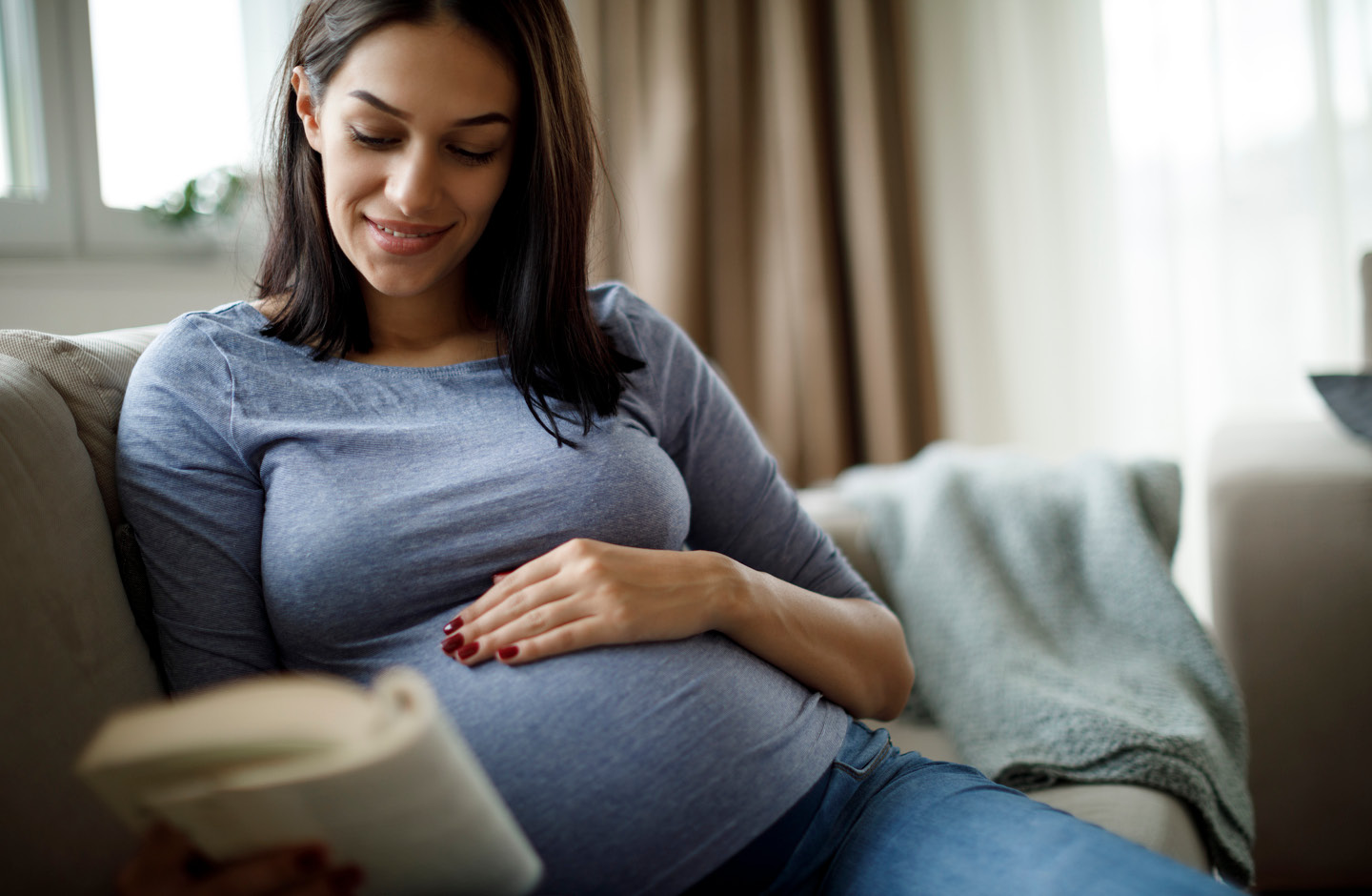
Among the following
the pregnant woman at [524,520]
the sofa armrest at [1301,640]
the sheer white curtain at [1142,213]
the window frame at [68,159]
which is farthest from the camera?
the sheer white curtain at [1142,213]

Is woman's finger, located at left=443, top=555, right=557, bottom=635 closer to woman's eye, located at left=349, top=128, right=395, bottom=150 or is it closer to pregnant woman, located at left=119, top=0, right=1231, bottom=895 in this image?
pregnant woman, located at left=119, top=0, right=1231, bottom=895

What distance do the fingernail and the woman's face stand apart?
581 mm

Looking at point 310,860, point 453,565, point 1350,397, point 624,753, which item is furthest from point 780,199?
point 310,860

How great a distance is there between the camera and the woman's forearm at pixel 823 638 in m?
0.91

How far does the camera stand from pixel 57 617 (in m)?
0.75

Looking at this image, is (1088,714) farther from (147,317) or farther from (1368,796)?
(147,317)

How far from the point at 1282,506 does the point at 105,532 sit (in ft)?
4.63

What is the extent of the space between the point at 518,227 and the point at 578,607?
47cm

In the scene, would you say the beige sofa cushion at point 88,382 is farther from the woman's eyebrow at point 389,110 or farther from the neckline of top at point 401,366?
the woman's eyebrow at point 389,110

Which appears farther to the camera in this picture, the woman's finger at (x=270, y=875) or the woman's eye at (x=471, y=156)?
the woman's eye at (x=471, y=156)

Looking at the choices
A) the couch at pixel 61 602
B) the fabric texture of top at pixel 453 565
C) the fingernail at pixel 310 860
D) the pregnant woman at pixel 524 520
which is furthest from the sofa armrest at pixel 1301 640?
the fingernail at pixel 310 860

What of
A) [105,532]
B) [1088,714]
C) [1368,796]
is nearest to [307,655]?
[105,532]

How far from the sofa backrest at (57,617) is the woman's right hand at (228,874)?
0.17m

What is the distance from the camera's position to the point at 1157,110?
247 cm
